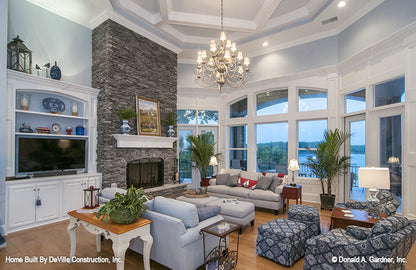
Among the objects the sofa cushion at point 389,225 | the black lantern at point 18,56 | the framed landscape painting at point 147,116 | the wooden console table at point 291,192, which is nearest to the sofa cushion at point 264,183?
the wooden console table at point 291,192

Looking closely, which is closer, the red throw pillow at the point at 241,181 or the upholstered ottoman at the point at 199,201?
the upholstered ottoman at the point at 199,201

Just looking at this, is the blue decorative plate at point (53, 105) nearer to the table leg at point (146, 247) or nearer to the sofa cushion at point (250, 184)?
the table leg at point (146, 247)

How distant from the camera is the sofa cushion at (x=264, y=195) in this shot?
16.8ft

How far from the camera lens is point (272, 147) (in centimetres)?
741

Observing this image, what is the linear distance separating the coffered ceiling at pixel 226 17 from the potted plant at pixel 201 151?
3037 mm

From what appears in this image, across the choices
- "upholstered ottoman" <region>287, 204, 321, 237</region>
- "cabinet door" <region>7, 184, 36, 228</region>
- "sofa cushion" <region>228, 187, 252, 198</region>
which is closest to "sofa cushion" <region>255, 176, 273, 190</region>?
"sofa cushion" <region>228, 187, 252, 198</region>

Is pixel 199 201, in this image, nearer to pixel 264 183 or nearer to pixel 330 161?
pixel 264 183

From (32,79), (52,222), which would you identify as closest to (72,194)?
(52,222)

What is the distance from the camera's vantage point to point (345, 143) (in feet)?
19.5

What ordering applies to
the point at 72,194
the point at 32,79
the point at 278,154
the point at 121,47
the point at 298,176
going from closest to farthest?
the point at 32,79 < the point at 72,194 < the point at 121,47 < the point at 298,176 < the point at 278,154

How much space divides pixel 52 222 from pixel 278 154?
6.13 m

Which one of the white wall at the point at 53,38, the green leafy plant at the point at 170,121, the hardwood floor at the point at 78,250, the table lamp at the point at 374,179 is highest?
the white wall at the point at 53,38

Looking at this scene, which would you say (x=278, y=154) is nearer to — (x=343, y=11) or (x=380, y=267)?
(x=343, y=11)

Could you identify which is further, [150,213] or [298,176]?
[298,176]
